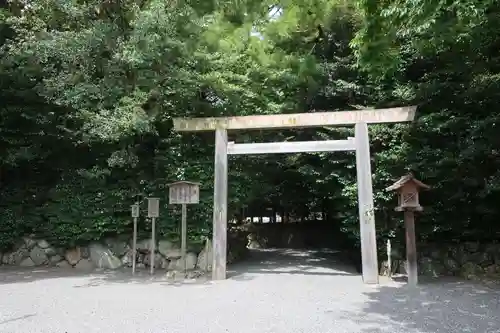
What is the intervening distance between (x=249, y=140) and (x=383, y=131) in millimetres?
3378

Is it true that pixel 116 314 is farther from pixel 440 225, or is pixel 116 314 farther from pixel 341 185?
pixel 440 225

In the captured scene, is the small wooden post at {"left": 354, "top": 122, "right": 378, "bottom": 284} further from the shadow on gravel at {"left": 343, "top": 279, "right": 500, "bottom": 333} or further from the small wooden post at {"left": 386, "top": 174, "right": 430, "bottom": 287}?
the small wooden post at {"left": 386, "top": 174, "right": 430, "bottom": 287}

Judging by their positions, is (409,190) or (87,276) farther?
(87,276)

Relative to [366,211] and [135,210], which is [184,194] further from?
[366,211]

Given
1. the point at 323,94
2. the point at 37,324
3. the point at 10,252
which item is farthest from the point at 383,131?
the point at 10,252

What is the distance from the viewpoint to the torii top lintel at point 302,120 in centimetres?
830

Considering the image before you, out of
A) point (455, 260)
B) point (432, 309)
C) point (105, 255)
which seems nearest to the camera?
point (432, 309)

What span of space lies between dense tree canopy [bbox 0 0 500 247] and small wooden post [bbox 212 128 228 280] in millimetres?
1092

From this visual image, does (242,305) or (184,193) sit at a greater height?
(184,193)

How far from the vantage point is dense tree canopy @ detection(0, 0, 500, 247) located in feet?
28.3

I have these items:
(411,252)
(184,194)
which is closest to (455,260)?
(411,252)

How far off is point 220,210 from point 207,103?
287 cm

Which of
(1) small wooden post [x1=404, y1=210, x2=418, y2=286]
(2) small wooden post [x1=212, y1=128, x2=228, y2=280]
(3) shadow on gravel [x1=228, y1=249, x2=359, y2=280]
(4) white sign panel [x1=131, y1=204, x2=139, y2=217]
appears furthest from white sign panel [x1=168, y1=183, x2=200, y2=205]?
(1) small wooden post [x1=404, y1=210, x2=418, y2=286]

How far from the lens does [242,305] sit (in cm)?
627
